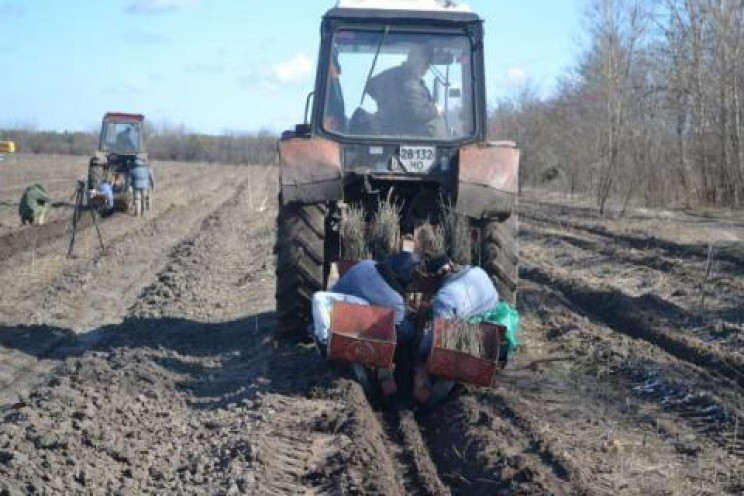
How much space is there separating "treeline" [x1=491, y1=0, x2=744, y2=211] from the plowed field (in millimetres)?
10912

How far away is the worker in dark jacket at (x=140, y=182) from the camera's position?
848 inches

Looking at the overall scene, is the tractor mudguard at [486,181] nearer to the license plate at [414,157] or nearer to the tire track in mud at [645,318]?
the license plate at [414,157]

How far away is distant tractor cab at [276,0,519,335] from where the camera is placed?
762cm

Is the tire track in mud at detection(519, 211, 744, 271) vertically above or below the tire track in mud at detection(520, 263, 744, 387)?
above

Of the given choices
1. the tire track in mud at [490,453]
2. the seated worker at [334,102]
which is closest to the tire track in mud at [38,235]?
the seated worker at [334,102]

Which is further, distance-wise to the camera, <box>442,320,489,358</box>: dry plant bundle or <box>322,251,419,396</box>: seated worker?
<box>322,251,419,396</box>: seated worker

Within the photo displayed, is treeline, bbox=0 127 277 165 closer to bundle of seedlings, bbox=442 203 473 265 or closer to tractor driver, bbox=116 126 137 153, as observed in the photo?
tractor driver, bbox=116 126 137 153

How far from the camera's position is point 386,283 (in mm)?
7051

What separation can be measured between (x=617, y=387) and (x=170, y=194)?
80.5 ft

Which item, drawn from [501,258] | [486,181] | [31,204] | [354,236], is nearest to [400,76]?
[486,181]

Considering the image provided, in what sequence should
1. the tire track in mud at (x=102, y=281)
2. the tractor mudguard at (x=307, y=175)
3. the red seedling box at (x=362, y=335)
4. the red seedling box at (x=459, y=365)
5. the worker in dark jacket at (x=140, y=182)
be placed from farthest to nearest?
the worker in dark jacket at (x=140, y=182) → the tire track in mud at (x=102, y=281) → the tractor mudguard at (x=307, y=175) → the red seedling box at (x=362, y=335) → the red seedling box at (x=459, y=365)

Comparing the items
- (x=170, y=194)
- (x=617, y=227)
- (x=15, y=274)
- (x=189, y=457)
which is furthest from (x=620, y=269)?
(x=170, y=194)

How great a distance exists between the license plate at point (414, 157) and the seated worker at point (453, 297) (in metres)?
0.90

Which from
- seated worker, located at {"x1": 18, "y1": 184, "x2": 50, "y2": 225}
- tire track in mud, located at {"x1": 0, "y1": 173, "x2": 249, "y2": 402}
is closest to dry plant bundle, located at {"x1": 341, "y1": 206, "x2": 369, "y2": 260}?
tire track in mud, located at {"x1": 0, "y1": 173, "x2": 249, "y2": 402}
